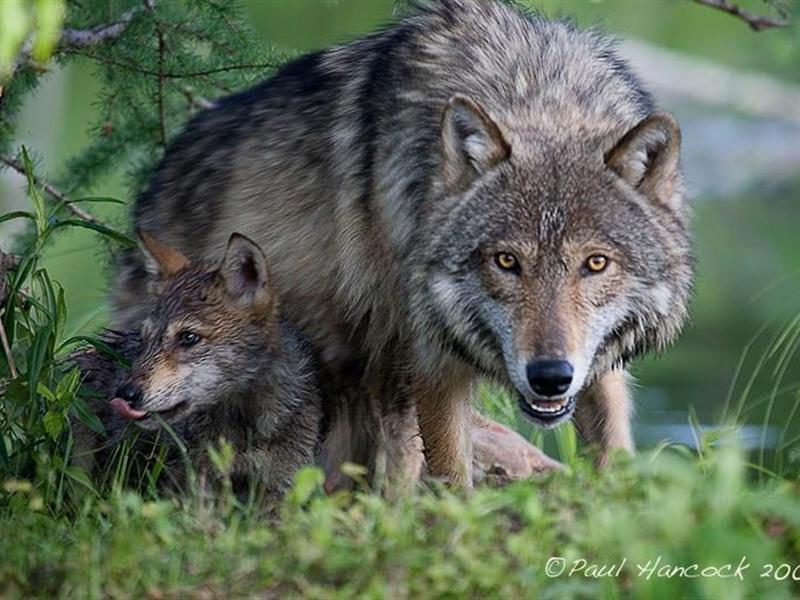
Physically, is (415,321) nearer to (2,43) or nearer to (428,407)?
(428,407)

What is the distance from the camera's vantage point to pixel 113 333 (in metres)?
6.54

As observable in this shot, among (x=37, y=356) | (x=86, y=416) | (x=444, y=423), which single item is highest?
(x=37, y=356)

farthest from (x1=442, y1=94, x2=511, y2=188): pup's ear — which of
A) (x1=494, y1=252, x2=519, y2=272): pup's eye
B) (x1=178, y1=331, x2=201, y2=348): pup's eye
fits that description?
(x1=178, y1=331, x2=201, y2=348): pup's eye

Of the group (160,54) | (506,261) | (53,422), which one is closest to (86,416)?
(53,422)

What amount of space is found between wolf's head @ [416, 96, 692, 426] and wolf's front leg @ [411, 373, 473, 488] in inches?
11.2

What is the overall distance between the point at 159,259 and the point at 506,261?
153 centimetres

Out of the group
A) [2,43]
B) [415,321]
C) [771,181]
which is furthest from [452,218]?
[771,181]

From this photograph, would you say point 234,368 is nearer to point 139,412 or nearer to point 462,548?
point 139,412

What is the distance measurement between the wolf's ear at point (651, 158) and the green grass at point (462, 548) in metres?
1.49

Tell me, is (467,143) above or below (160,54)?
above

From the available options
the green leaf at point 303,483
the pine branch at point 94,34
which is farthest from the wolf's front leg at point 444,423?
the pine branch at point 94,34

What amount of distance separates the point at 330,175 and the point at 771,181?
18888 mm

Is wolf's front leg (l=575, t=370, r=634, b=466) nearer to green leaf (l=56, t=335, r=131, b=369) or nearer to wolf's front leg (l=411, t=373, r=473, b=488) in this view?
wolf's front leg (l=411, t=373, r=473, b=488)

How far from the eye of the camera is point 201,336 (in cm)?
594
